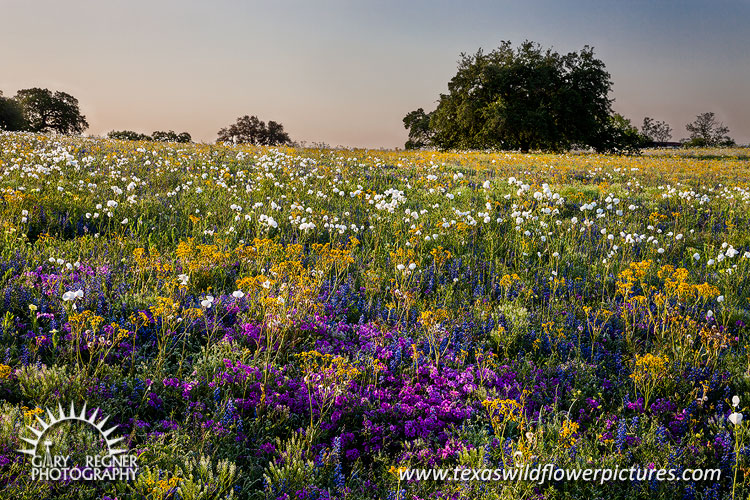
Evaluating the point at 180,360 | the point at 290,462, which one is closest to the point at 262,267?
the point at 180,360

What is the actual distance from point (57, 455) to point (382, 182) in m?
9.16

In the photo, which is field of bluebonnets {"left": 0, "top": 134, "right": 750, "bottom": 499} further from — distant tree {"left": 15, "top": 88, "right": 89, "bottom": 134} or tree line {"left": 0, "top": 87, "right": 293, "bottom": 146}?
distant tree {"left": 15, "top": 88, "right": 89, "bottom": 134}

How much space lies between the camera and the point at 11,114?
5597 cm

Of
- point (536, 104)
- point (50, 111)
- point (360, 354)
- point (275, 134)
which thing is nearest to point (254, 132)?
point (275, 134)

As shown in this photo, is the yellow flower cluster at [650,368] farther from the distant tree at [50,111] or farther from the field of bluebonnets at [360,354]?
the distant tree at [50,111]

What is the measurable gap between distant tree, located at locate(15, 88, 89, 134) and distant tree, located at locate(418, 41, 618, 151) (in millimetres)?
Result: 56452

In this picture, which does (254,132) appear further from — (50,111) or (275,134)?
(50,111)

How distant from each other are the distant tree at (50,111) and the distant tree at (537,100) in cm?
5645

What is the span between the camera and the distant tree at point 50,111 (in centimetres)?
6213

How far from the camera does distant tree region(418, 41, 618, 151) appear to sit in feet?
125

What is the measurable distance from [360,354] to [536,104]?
40.7m

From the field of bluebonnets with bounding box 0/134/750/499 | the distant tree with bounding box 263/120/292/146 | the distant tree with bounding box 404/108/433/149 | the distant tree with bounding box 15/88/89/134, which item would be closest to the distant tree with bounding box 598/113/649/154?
the distant tree with bounding box 404/108/433/149

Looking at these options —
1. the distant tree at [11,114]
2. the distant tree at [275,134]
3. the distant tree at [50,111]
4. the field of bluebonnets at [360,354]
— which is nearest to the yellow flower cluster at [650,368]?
the field of bluebonnets at [360,354]

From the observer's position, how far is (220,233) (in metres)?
6.34
